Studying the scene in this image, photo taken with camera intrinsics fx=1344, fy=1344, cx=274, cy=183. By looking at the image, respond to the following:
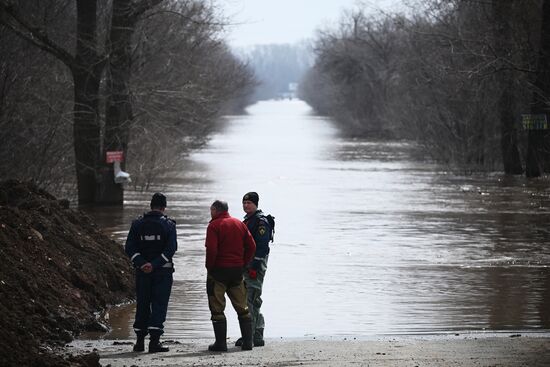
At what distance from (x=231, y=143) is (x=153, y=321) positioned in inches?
2923

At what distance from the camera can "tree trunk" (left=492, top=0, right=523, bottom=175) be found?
144ft

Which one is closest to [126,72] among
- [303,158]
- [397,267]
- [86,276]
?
[397,267]

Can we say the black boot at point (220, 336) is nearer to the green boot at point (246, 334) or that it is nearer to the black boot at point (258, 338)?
the green boot at point (246, 334)

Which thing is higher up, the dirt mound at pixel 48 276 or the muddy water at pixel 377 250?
the dirt mound at pixel 48 276

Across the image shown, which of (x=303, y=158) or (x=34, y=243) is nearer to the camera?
(x=34, y=243)

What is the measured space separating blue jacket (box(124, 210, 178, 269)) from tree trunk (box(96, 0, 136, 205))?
1981 cm

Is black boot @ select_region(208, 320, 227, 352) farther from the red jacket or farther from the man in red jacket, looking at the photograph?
the red jacket

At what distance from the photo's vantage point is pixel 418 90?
2424 inches

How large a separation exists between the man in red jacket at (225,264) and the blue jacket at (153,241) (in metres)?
0.39

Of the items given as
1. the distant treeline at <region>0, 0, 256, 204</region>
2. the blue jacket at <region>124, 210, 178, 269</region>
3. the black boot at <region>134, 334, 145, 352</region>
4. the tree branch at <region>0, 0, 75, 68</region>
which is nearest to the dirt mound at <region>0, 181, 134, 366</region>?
the black boot at <region>134, 334, 145, 352</region>

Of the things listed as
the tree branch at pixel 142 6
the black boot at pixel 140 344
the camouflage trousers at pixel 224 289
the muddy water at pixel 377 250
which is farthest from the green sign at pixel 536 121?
the black boot at pixel 140 344

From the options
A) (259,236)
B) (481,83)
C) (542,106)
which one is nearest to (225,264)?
(259,236)

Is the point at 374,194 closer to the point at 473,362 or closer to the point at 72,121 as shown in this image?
the point at 72,121

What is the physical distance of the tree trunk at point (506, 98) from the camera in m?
43.8
